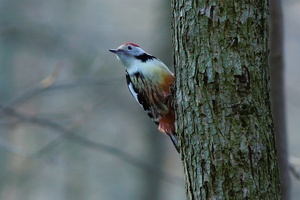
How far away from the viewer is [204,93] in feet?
8.27

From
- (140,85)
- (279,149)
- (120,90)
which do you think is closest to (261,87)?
(279,149)

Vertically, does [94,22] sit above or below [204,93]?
above

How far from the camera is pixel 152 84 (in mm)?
3660

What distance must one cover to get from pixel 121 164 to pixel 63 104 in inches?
141

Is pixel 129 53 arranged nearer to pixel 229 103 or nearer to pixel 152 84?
A: pixel 152 84

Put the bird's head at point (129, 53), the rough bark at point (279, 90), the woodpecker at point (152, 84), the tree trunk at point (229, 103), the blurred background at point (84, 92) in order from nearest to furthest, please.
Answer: the rough bark at point (279, 90) → the tree trunk at point (229, 103) → the woodpecker at point (152, 84) → the bird's head at point (129, 53) → the blurred background at point (84, 92)

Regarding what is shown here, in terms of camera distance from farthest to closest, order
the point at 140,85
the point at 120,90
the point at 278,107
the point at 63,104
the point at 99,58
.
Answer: the point at 63,104, the point at 120,90, the point at 99,58, the point at 140,85, the point at 278,107

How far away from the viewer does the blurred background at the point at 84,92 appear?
1004cm

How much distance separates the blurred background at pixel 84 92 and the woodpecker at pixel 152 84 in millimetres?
4870

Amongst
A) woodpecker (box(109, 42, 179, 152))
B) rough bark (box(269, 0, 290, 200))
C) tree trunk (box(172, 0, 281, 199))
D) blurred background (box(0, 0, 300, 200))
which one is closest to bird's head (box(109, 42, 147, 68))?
woodpecker (box(109, 42, 179, 152))

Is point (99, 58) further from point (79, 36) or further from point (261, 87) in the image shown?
point (261, 87)

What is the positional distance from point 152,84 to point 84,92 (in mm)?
8892

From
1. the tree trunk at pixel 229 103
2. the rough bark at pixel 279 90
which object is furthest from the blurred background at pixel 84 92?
the rough bark at pixel 279 90

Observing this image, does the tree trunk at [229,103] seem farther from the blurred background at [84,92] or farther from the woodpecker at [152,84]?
the blurred background at [84,92]
